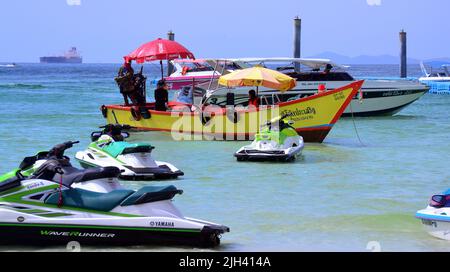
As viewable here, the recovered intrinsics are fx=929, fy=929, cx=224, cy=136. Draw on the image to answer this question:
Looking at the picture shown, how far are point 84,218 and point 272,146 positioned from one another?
27.9ft

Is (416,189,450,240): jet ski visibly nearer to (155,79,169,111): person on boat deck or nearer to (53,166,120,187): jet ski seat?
(53,166,120,187): jet ski seat

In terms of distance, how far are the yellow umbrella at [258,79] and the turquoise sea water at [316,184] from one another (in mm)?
1409

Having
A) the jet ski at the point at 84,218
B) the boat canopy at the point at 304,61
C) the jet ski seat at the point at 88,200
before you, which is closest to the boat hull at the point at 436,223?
the jet ski at the point at 84,218

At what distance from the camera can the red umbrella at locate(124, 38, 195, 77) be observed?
22938 millimetres

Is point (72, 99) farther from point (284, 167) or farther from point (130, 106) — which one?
point (284, 167)

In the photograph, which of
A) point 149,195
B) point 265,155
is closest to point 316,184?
point 265,155

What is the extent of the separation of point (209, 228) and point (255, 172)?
22.4ft

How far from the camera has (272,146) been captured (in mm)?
17031

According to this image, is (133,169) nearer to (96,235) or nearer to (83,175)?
(83,175)

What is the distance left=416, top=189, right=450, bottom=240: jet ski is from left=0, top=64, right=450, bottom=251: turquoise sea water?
0.41 feet

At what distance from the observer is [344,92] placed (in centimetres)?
2045

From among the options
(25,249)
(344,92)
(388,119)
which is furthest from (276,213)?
(388,119)

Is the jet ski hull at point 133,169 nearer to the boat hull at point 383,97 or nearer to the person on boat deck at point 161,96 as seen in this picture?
the person on boat deck at point 161,96

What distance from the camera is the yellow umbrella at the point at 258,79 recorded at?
20.1m
